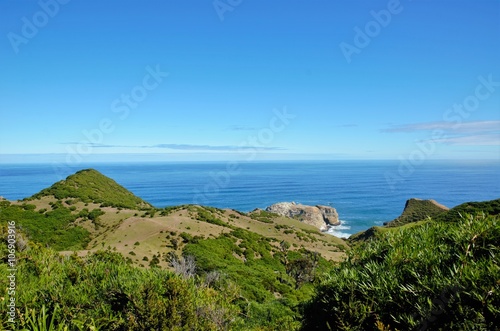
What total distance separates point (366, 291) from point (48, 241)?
189 feet

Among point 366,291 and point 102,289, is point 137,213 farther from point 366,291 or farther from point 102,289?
point 366,291

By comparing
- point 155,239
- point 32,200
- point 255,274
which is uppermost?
point 32,200

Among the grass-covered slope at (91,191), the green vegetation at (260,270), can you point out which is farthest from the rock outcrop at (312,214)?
the green vegetation at (260,270)

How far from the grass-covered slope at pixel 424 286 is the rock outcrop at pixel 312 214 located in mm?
111970

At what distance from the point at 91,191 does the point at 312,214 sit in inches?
3138

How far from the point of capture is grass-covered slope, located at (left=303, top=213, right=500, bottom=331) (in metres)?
6.43

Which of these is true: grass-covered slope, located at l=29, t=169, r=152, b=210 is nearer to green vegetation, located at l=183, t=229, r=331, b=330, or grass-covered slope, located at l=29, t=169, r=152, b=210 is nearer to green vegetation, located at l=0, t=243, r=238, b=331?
green vegetation, located at l=183, t=229, r=331, b=330

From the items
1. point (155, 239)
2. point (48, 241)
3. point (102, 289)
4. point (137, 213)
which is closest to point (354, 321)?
point (102, 289)

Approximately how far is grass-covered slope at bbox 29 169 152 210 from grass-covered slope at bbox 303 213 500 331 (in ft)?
236

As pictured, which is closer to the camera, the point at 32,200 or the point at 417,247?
the point at 417,247

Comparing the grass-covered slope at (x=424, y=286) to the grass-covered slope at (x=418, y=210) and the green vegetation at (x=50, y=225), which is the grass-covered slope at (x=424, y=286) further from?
the grass-covered slope at (x=418, y=210)

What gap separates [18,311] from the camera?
8148 millimetres

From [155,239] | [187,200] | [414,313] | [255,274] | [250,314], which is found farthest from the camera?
[187,200]

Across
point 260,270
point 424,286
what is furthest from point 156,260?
point 424,286
